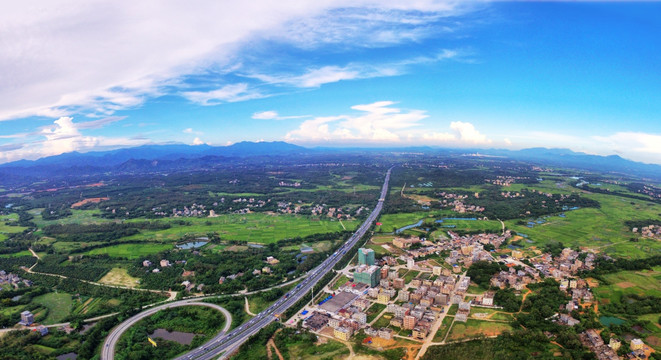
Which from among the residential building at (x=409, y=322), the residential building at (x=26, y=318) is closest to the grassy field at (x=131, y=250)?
the residential building at (x=26, y=318)

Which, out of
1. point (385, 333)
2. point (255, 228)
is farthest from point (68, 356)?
point (255, 228)

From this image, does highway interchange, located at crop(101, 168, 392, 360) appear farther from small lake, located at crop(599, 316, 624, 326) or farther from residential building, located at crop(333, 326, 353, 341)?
small lake, located at crop(599, 316, 624, 326)

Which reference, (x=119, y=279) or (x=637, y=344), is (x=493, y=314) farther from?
(x=119, y=279)

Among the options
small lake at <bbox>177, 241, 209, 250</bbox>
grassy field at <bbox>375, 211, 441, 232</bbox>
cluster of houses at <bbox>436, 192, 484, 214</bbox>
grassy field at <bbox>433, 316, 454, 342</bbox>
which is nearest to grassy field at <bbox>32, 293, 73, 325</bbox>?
small lake at <bbox>177, 241, 209, 250</bbox>

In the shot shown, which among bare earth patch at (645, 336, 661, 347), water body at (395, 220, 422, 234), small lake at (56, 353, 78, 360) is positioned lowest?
small lake at (56, 353, 78, 360)

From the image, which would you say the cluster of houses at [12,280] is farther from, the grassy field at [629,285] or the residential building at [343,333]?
the grassy field at [629,285]

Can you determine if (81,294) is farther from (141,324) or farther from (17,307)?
(141,324)

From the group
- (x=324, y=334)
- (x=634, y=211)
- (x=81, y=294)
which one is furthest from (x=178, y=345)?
(x=634, y=211)
